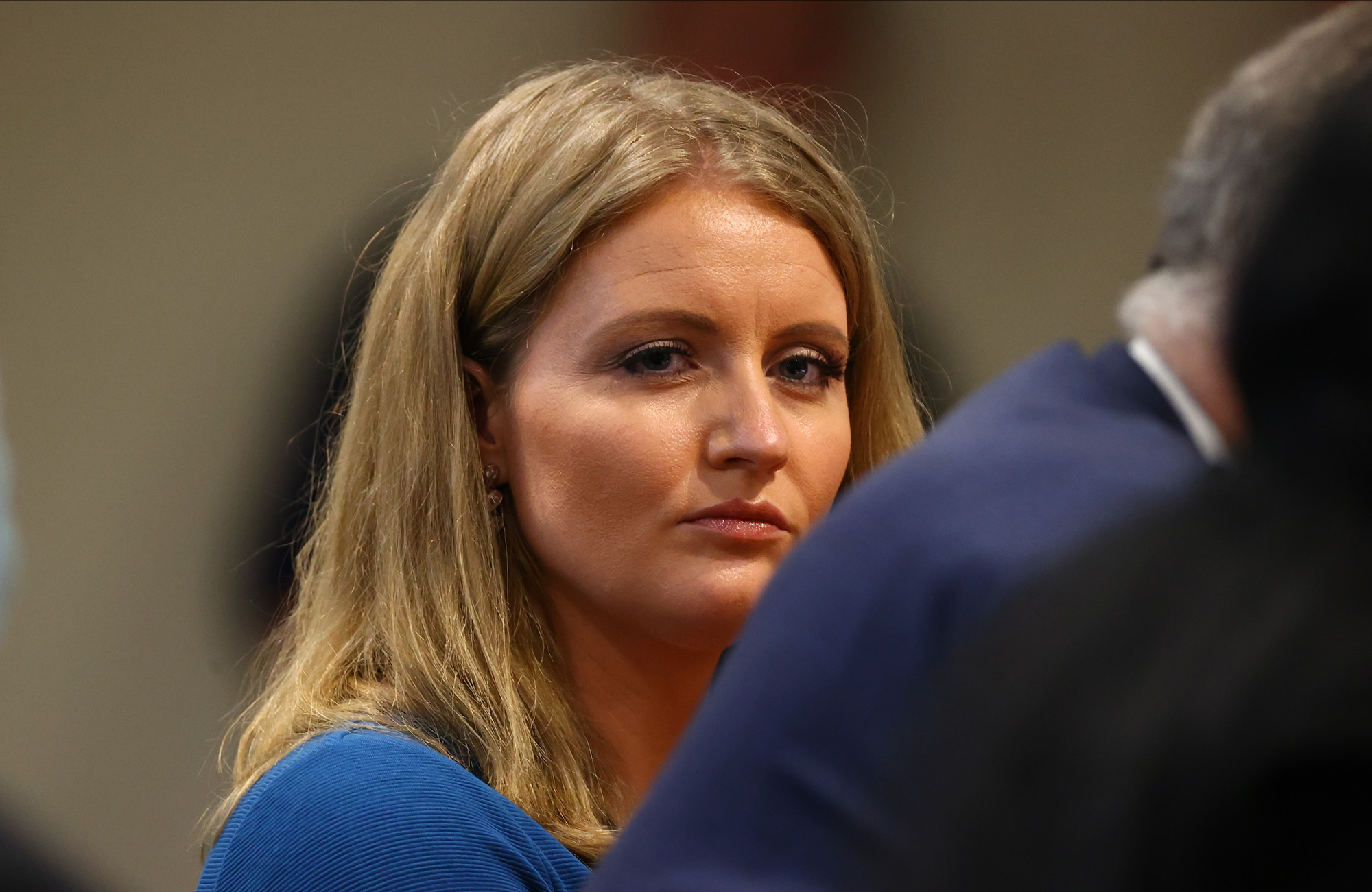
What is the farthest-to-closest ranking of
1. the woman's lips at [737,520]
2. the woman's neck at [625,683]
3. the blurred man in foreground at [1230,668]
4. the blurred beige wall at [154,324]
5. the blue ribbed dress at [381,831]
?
the blurred beige wall at [154,324], the woman's neck at [625,683], the woman's lips at [737,520], the blue ribbed dress at [381,831], the blurred man in foreground at [1230,668]

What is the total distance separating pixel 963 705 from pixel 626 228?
36.9 inches


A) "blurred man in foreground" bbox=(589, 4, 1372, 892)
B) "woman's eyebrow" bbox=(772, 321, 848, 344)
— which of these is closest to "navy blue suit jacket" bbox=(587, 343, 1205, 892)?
"blurred man in foreground" bbox=(589, 4, 1372, 892)

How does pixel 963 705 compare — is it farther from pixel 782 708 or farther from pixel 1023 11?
→ pixel 1023 11

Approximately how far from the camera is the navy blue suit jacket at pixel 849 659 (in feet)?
1.93

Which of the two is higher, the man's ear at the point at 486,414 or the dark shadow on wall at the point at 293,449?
the man's ear at the point at 486,414

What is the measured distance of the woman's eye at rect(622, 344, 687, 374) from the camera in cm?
130

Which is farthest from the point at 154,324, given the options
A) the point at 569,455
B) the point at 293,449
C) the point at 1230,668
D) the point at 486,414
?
the point at 1230,668

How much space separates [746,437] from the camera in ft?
4.12

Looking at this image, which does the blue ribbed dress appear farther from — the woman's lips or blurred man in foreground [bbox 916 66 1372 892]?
blurred man in foreground [bbox 916 66 1372 892]

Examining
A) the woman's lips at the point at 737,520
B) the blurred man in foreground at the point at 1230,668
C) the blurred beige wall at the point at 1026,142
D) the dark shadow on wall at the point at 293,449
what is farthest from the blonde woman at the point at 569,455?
the blurred beige wall at the point at 1026,142

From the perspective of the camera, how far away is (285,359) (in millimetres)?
2377

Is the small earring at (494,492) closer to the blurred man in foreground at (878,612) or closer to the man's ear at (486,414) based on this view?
the man's ear at (486,414)

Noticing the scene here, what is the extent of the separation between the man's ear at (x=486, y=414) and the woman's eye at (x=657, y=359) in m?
0.15

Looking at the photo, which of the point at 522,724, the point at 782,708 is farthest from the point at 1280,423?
the point at 522,724
